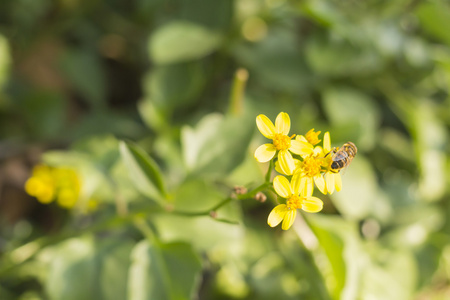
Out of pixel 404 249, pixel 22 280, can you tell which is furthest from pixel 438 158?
pixel 22 280

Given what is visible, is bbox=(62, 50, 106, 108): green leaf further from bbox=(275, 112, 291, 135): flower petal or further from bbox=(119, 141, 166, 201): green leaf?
bbox=(275, 112, 291, 135): flower petal

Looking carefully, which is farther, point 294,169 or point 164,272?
point 164,272

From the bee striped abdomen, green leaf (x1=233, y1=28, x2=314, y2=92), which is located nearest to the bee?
the bee striped abdomen

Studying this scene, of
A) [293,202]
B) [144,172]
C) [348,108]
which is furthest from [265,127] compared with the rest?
[348,108]

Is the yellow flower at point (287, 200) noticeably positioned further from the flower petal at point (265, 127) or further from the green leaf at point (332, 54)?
the green leaf at point (332, 54)

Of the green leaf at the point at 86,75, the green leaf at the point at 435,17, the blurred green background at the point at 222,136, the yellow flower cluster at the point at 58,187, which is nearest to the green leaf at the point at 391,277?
the blurred green background at the point at 222,136

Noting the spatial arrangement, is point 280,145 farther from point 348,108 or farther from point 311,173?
point 348,108

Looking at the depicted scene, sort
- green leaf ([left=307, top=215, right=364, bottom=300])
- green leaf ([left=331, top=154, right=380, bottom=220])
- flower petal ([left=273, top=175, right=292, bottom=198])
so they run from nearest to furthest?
flower petal ([left=273, top=175, right=292, bottom=198]) < green leaf ([left=307, top=215, right=364, bottom=300]) < green leaf ([left=331, top=154, right=380, bottom=220])
